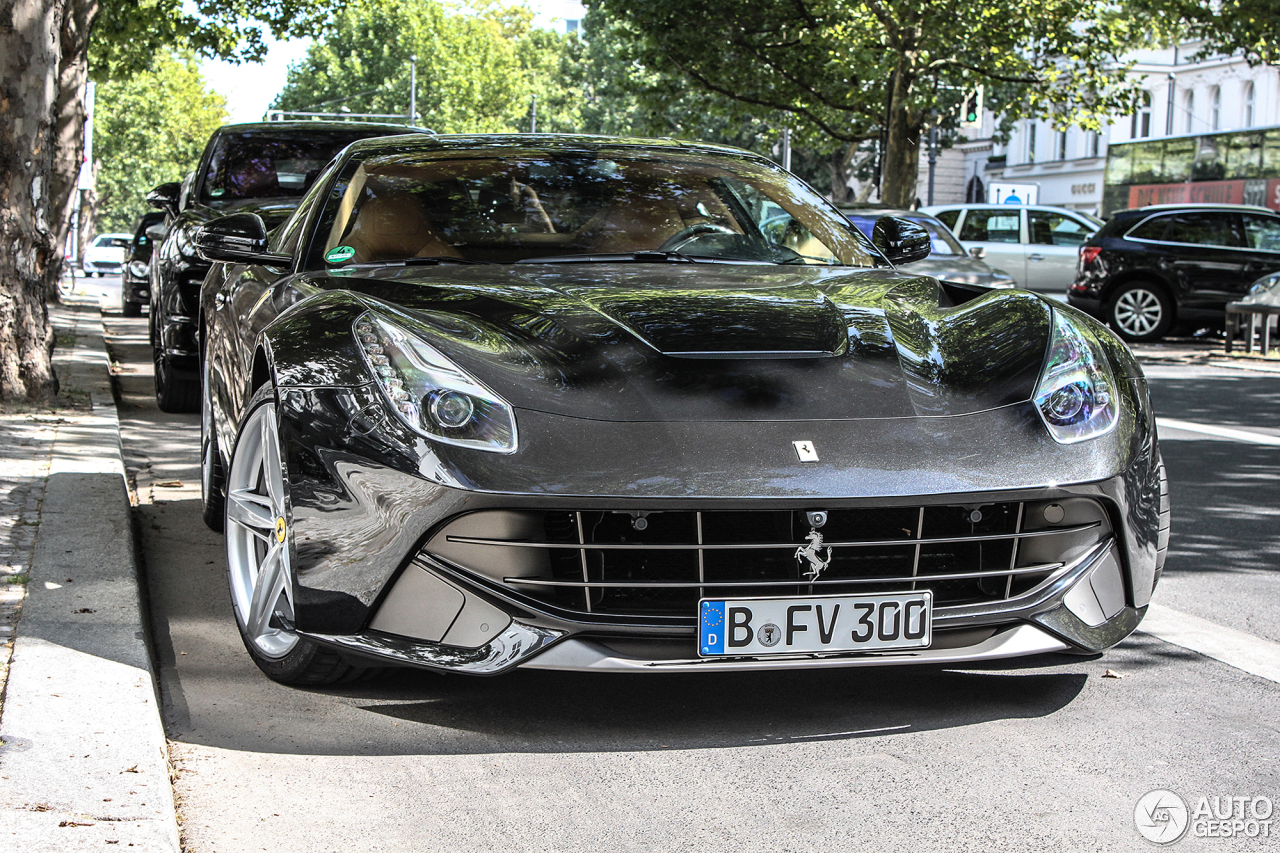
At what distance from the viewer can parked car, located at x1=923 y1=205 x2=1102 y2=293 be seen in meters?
21.2

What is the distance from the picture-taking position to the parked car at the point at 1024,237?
21203 millimetres

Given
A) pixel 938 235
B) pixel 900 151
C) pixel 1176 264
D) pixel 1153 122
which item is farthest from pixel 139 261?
pixel 1153 122

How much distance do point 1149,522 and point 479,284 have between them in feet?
5.87

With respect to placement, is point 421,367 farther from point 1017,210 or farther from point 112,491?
point 1017,210

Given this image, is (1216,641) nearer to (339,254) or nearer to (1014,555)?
(1014,555)

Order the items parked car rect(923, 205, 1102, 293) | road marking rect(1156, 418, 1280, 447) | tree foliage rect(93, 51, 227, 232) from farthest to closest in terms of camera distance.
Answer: tree foliage rect(93, 51, 227, 232) < parked car rect(923, 205, 1102, 293) < road marking rect(1156, 418, 1280, 447)

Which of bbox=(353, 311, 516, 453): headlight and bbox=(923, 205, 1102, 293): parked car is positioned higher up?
bbox=(923, 205, 1102, 293): parked car

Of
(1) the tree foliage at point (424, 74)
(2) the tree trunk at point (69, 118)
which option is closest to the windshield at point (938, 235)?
(2) the tree trunk at point (69, 118)

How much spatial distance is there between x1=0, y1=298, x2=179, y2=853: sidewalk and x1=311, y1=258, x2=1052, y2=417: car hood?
1050mm

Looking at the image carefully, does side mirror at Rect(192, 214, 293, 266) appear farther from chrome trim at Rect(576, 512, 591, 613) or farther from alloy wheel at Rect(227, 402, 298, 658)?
chrome trim at Rect(576, 512, 591, 613)

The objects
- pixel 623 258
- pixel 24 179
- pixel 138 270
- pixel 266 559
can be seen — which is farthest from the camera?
pixel 138 270

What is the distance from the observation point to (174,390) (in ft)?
28.1

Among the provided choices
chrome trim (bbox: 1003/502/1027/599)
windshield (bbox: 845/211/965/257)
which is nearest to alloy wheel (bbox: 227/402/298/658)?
chrome trim (bbox: 1003/502/1027/599)

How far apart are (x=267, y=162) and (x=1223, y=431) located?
22.7 feet
